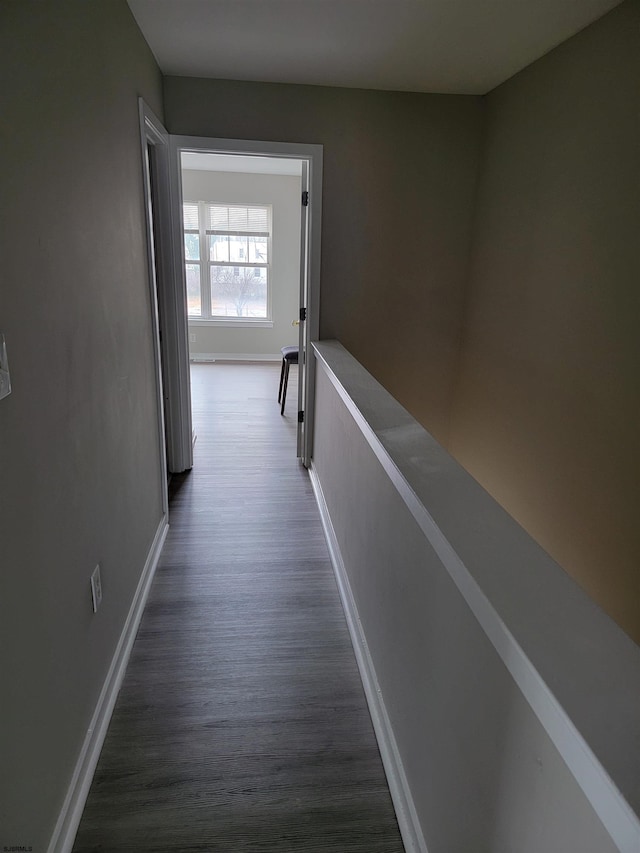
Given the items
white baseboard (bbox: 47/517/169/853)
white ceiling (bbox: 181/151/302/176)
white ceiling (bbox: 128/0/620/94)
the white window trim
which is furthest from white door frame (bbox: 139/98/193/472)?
the white window trim

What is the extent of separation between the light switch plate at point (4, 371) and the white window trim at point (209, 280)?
6.23 m

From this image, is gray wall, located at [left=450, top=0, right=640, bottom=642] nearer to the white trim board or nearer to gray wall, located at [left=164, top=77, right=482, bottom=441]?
gray wall, located at [left=164, top=77, right=482, bottom=441]

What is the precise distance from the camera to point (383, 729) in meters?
1.54

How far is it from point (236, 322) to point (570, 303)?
5487mm

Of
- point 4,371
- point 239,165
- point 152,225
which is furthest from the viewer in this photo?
point 239,165

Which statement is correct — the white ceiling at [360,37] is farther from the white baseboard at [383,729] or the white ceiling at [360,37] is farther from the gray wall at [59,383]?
the white baseboard at [383,729]

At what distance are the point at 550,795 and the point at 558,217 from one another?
94.7 inches

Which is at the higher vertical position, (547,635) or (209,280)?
(209,280)

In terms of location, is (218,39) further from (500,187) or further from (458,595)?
(458,595)

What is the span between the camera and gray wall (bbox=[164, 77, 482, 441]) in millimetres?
2895

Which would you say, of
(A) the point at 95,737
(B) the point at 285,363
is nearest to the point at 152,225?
(A) the point at 95,737

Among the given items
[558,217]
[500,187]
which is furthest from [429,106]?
[558,217]

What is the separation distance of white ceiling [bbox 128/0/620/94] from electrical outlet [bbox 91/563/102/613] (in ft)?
6.97

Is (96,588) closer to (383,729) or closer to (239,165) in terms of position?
(383,729)
